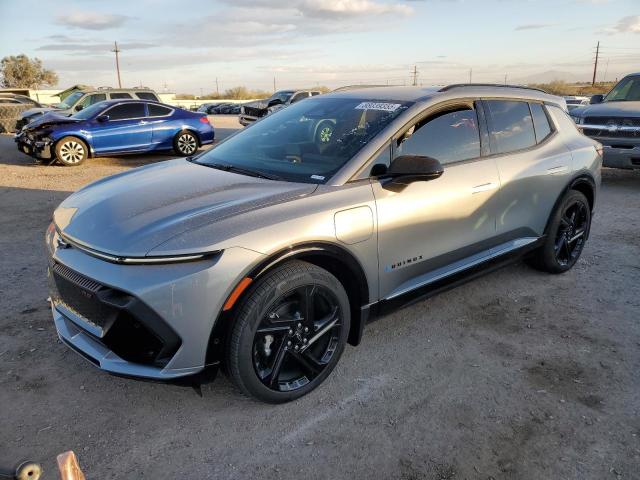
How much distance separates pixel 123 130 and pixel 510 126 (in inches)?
395

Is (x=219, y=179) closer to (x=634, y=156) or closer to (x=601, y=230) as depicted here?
(x=601, y=230)

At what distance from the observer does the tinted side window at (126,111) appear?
11789 millimetres

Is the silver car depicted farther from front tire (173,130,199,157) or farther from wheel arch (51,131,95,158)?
front tire (173,130,199,157)

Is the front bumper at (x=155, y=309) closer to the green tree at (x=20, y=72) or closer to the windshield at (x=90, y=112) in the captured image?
the windshield at (x=90, y=112)

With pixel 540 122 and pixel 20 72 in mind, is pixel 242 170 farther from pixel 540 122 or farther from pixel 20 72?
pixel 20 72

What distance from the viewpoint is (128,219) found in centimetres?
262

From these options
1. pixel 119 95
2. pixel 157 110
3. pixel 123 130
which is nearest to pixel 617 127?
pixel 157 110

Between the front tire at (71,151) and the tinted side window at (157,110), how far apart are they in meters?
1.81

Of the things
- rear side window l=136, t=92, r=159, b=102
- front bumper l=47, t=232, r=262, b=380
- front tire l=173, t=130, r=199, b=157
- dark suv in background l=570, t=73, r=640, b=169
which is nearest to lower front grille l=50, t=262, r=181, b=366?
front bumper l=47, t=232, r=262, b=380

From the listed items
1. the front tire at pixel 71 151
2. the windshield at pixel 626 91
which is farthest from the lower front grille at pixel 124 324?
the windshield at pixel 626 91

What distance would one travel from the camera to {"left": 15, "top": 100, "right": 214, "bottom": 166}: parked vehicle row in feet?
37.1

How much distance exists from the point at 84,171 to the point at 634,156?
35.5 feet

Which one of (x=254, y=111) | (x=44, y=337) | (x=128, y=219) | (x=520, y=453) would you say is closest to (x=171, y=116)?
(x=254, y=111)

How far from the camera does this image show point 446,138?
11.6 ft
